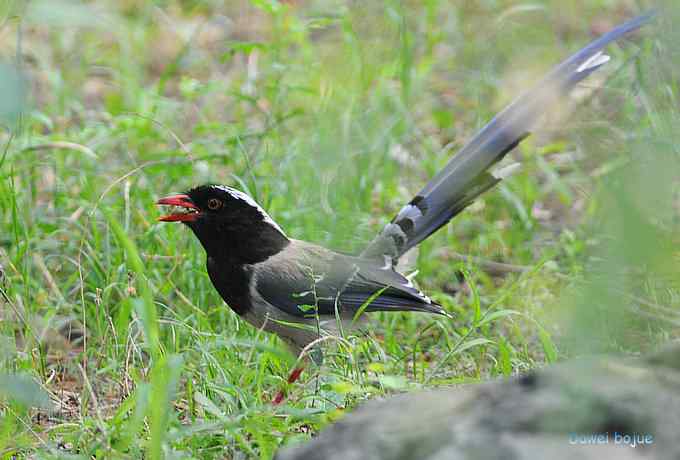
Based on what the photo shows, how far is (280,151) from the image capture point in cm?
633

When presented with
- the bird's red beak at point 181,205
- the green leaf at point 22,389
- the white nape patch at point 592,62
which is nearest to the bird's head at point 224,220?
the bird's red beak at point 181,205

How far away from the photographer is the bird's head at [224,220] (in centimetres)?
479

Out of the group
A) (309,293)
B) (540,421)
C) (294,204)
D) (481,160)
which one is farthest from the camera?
(294,204)

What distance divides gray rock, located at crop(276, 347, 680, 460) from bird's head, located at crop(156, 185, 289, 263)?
252 centimetres

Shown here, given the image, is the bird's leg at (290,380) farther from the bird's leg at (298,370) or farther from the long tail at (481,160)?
the long tail at (481,160)

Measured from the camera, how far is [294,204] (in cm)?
589

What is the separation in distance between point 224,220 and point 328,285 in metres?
0.62

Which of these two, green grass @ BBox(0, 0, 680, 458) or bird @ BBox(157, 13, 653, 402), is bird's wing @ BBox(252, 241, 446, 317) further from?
green grass @ BBox(0, 0, 680, 458)

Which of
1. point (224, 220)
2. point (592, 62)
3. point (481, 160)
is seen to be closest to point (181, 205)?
point (224, 220)

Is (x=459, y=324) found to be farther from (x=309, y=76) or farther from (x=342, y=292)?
(x=309, y=76)

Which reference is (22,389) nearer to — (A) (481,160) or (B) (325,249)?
(B) (325,249)

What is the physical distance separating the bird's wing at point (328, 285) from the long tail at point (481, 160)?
0.29 metres

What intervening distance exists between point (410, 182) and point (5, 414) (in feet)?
12.6

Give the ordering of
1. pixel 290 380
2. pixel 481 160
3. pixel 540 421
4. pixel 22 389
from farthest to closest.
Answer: pixel 481 160, pixel 290 380, pixel 22 389, pixel 540 421
